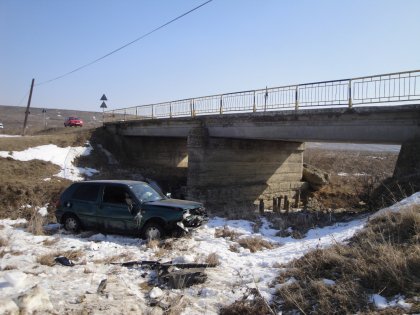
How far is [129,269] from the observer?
7.28m

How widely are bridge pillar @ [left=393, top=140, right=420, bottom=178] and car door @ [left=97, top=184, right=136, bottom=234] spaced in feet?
29.5

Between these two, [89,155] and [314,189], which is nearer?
[314,189]

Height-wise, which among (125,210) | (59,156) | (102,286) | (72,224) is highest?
(59,156)

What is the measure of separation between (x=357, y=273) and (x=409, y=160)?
928cm

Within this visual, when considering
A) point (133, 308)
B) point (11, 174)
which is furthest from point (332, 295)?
point (11, 174)

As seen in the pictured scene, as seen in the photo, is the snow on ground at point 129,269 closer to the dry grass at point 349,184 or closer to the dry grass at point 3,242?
the dry grass at point 3,242

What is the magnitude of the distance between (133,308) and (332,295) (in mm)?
2637

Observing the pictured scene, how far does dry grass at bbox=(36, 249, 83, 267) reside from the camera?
291 inches

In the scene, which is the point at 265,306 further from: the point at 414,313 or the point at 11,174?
the point at 11,174

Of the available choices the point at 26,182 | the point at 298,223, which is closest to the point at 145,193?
A: the point at 298,223

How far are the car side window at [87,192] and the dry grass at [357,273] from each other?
5.72 meters

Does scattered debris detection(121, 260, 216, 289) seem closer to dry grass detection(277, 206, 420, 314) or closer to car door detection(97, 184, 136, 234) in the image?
dry grass detection(277, 206, 420, 314)

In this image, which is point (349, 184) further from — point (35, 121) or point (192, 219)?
point (35, 121)

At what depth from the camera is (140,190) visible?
10422 millimetres
